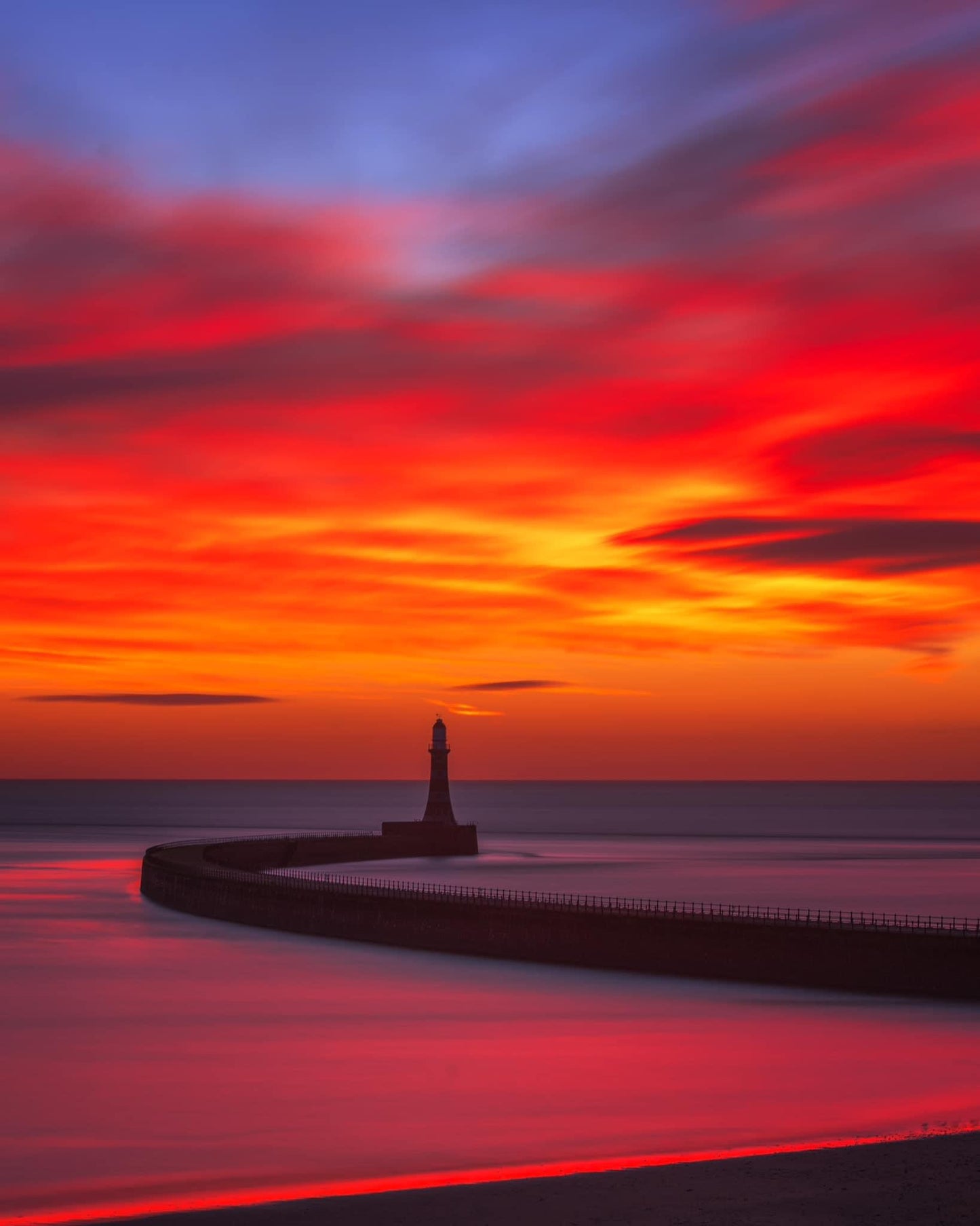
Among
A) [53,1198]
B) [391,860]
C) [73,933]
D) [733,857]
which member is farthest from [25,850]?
[53,1198]

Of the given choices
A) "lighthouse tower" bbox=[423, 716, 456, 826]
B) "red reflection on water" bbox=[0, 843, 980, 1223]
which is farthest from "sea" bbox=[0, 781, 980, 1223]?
"lighthouse tower" bbox=[423, 716, 456, 826]

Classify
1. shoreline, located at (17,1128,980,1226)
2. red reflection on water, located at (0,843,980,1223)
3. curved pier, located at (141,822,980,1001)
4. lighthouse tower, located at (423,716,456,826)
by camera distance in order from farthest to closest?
lighthouse tower, located at (423,716,456,826)
curved pier, located at (141,822,980,1001)
red reflection on water, located at (0,843,980,1223)
shoreline, located at (17,1128,980,1226)

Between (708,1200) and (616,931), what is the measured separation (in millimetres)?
28192

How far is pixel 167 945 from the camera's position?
189 feet

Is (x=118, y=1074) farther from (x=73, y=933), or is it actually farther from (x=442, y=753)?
(x=442, y=753)

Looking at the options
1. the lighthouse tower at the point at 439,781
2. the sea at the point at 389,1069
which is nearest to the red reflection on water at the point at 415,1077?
the sea at the point at 389,1069

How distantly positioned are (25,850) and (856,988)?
108414 millimetres

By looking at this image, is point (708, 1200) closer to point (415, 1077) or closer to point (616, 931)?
point (415, 1077)

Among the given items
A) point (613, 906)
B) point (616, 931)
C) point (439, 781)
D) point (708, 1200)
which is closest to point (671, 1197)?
point (708, 1200)

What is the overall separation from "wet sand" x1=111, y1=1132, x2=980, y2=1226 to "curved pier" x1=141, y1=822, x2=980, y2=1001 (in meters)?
16.3

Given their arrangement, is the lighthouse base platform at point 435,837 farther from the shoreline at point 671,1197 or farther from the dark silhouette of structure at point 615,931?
the shoreline at point 671,1197

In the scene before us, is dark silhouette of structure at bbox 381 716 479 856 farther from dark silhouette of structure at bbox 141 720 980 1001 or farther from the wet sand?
the wet sand

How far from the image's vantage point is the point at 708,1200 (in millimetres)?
21047

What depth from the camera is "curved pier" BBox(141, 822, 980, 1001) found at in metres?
41.5
